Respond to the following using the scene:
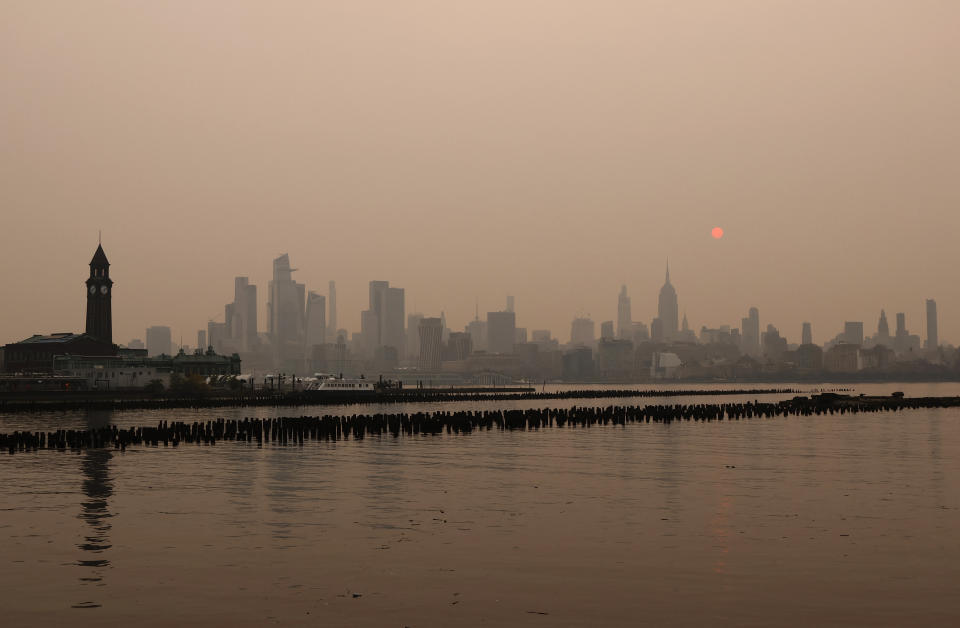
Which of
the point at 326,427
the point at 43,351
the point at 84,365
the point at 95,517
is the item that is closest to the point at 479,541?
the point at 95,517

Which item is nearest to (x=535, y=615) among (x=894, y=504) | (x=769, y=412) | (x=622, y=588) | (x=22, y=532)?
(x=622, y=588)

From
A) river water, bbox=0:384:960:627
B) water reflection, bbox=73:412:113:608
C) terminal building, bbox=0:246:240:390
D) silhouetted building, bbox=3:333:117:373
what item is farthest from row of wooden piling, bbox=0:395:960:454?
silhouetted building, bbox=3:333:117:373

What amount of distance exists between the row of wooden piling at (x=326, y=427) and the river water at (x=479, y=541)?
34.6 ft

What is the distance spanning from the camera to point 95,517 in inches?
1368

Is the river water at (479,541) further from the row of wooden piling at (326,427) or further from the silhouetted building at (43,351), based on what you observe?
the silhouetted building at (43,351)

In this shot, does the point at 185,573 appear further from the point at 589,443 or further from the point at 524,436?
the point at 524,436

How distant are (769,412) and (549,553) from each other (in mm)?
101775

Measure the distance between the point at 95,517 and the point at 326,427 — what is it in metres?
45.4

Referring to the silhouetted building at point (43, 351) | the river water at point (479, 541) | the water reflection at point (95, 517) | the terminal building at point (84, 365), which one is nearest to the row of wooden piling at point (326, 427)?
the water reflection at point (95, 517)

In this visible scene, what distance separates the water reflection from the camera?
2516 cm

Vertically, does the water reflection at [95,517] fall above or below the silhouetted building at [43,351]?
below

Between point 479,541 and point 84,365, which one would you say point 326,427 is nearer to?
point 479,541

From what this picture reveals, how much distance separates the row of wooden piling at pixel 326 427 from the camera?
6831 centimetres

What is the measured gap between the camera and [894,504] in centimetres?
3828
